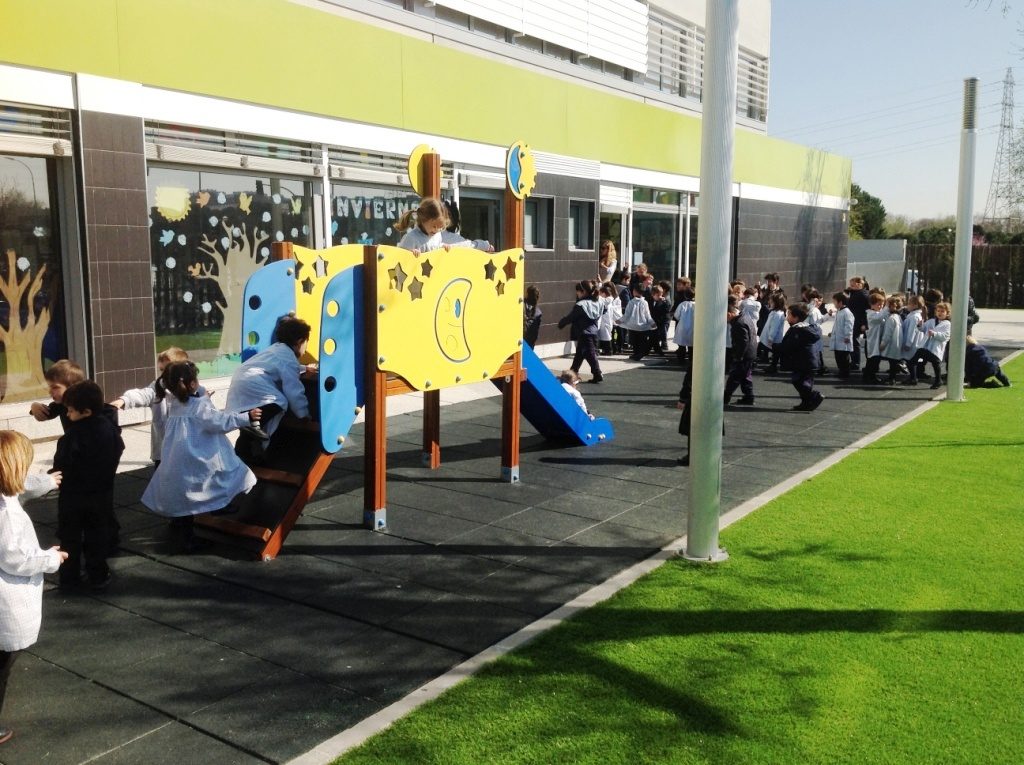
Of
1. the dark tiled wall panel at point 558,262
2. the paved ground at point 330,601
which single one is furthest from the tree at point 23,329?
the dark tiled wall panel at point 558,262

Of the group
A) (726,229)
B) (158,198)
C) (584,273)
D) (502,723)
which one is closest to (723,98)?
(726,229)

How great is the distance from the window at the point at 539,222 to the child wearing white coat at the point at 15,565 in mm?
13856

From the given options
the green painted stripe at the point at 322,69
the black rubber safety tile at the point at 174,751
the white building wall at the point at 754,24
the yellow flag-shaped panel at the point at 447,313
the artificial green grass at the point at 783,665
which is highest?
the white building wall at the point at 754,24

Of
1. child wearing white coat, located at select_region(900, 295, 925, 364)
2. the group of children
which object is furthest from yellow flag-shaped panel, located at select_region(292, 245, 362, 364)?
child wearing white coat, located at select_region(900, 295, 925, 364)

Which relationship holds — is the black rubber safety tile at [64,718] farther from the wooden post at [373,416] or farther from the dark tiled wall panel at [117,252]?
the dark tiled wall panel at [117,252]

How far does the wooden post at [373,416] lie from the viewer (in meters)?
6.94

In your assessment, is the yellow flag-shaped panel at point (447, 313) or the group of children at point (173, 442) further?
the yellow flag-shaped panel at point (447, 313)

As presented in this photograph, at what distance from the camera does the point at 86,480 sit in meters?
5.72

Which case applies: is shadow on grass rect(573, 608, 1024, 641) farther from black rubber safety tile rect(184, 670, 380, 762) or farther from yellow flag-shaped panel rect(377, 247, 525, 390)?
yellow flag-shaped panel rect(377, 247, 525, 390)

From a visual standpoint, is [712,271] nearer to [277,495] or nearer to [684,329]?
[277,495]

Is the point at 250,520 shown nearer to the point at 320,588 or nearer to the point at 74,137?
the point at 320,588

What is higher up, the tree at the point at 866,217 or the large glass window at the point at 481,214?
the tree at the point at 866,217

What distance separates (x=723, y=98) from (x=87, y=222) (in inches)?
286

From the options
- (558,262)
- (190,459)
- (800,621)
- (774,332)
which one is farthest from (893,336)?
(190,459)
